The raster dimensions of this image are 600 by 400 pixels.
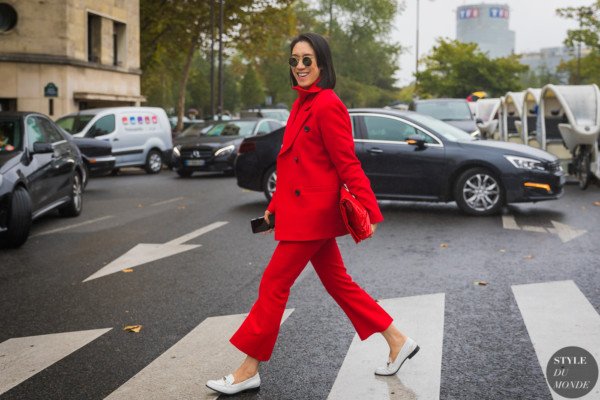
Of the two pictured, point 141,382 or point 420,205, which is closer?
point 141,382

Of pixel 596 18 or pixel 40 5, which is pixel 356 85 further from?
pixel 40 5

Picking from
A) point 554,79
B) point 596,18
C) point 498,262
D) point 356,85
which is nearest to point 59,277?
point 498,262

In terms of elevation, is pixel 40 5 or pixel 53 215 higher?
pixel 40 5

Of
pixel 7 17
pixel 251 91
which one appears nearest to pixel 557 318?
pixel 7 17

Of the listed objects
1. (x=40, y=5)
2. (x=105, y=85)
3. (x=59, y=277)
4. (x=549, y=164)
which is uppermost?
(x=40, y=5)

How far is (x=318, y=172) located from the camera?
4113mm

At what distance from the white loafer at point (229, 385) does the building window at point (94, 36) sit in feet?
107

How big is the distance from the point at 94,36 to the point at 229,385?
3310 cm

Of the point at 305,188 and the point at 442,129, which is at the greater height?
the point at 442,129

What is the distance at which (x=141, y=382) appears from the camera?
14.4 ft

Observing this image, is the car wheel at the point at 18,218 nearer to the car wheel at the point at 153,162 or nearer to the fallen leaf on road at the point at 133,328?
the fallen leaf on road at the point at 133,328

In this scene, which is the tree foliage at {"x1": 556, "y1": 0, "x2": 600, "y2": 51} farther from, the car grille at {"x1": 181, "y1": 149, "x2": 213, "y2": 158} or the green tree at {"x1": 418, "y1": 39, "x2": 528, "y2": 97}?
the car grille at {"x1": 181, "y1": 149, "x2": 213, "y2": 158}

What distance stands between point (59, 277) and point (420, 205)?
23.5 ft

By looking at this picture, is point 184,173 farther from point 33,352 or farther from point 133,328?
point 33,352
